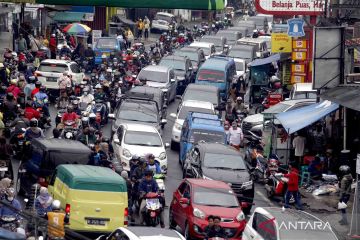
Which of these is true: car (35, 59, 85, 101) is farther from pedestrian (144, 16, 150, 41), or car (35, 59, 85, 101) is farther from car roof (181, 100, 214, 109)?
pedestrian (144, 16, 150, 41)

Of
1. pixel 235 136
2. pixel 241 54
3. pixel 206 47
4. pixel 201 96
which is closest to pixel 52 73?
pixel 201 96

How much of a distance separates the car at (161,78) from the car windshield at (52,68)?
144 inches

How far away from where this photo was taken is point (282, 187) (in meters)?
33.6

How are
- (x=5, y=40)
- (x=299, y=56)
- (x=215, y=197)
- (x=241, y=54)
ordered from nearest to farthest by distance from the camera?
(x=215, y=197)
(x=299, y=56)
(x=5, y=40)
(x=241, y=54)

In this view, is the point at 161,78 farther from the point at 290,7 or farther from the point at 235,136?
the point at 235,136

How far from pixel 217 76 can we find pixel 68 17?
19.0 m

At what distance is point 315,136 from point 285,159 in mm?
1158

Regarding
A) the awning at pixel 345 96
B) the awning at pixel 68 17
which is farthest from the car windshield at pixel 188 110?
the awning at pixel 68 17

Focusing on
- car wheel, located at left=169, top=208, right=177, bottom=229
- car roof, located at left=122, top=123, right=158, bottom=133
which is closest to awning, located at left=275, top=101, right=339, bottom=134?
car roof, located at left=122, top=123, right=158, bottom=133

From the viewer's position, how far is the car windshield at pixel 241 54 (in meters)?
62.3

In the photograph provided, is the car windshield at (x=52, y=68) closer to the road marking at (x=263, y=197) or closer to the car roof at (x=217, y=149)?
the car roof at (x=217, y=149)

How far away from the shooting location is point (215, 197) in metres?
28.4

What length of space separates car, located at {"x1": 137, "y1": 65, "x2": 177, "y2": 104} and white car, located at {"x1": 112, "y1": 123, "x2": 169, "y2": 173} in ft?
39.8

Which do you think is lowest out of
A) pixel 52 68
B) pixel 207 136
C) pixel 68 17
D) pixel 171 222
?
pixel 171 222
